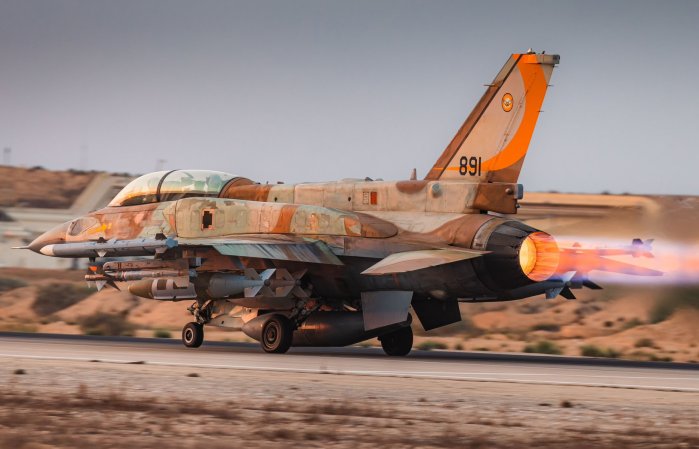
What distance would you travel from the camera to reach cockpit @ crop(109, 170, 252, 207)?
27.3 metres

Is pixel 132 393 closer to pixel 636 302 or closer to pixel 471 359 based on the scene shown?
pixel 471 359

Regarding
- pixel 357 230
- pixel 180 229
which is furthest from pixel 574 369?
pixel 180 229

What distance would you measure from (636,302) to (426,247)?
56.6 feet

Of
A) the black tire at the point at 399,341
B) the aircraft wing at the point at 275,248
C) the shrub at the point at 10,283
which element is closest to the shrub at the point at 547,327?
the black tire at the point at 399,341

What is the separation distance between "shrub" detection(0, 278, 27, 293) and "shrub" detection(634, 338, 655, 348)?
114ft

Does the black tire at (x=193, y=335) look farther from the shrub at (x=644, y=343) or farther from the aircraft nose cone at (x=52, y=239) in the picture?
the shrub at (x=644, y=343)

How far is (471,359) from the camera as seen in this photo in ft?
83.4

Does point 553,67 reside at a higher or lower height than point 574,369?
higher

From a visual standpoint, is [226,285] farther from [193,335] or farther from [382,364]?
[382,364]

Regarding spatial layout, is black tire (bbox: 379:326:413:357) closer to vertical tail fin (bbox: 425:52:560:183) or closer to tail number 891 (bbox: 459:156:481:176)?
vertical tail fin (bbox: 425:52:560:183)

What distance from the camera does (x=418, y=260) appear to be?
22.4 m

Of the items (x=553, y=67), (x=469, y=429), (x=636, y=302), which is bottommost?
(x=469, y=429)

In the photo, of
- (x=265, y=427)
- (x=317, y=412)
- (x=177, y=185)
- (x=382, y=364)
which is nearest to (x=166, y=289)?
(x=177, y=185)

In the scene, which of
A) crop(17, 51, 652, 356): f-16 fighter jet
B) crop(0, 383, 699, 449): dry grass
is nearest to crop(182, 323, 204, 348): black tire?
crop(17, 51, 652, 356): f-16 fighter jet
